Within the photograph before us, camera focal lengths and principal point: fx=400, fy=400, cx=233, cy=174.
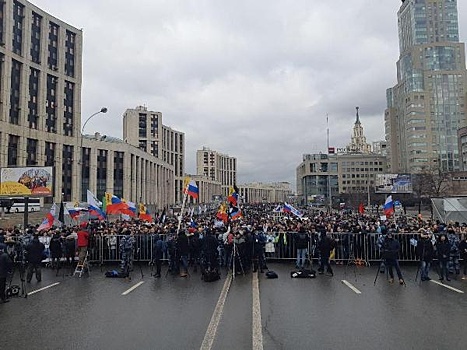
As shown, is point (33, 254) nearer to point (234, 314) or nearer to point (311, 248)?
point (234, 314)

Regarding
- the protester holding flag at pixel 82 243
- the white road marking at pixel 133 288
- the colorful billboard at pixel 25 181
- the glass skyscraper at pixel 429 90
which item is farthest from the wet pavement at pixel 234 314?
the glass skyscraper at pixel 429 90

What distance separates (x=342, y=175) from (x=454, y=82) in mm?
54349

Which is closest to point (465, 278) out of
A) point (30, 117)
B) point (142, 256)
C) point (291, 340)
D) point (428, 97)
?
point (291, 340)

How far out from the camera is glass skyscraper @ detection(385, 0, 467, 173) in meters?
131

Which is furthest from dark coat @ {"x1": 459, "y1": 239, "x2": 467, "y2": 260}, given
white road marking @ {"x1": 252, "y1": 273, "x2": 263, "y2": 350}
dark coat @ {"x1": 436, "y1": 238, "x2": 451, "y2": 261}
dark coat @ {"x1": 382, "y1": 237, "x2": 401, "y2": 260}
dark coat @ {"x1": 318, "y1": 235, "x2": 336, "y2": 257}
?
white road marking @ {"x1": 252, "y1": 273, "x2": 263, "y2": 350}

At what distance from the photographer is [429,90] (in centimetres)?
13450

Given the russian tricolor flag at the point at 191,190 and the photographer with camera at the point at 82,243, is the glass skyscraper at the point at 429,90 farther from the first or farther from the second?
the photographer with camera at the point at 82,243

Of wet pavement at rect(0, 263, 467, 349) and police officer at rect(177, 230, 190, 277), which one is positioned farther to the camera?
police officer at rect(177, 230, 190, 277)

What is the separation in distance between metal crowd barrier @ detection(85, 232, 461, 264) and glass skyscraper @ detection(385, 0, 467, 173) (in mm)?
119893

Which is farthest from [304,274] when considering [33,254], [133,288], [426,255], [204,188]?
[204,188]

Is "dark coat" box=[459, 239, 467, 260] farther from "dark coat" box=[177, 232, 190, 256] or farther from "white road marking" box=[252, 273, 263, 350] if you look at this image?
"dark coat" box=[177, 232, 190, 256]

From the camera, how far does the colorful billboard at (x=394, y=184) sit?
194 ft

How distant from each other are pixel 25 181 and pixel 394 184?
5053cm

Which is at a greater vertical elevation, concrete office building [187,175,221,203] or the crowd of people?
concrete office building [187,175,221,203]
